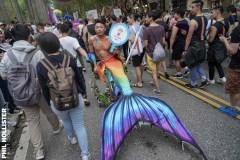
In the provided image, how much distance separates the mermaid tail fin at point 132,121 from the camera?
284 cm

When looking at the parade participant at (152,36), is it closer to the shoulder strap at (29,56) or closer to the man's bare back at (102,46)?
the man's bare back at (102,46)

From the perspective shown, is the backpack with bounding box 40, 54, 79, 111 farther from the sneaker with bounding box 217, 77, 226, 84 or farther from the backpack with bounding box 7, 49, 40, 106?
the sneaker with bounding box 217, 77, 226, 84

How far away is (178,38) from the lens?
5.96 meters

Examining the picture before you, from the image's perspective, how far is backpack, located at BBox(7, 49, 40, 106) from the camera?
296cm

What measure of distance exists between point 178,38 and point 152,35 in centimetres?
120

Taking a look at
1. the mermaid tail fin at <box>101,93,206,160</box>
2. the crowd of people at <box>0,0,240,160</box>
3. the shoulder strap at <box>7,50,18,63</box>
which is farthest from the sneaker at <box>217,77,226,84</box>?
the shoulder strap at <box>7,50,18,63</box>

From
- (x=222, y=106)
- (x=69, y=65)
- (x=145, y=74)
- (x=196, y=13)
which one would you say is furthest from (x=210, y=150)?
(x=145, y=74)

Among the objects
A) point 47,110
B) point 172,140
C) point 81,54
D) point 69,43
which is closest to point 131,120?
point 172,140

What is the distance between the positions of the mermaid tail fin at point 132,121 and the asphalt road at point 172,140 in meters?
0.42

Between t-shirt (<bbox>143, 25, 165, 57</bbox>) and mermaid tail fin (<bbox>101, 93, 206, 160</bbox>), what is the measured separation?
7.71ft

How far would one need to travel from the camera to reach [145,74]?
7.16 meters

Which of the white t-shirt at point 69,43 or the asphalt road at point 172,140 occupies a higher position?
the white t-shirt at point 69,43

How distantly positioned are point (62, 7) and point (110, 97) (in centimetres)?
5769

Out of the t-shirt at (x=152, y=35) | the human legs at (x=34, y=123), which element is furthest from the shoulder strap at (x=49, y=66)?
the t-shirt at (x=152, y=35)
